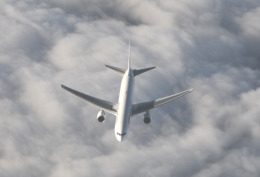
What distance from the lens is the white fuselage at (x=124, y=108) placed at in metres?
60.9

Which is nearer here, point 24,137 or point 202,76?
point 24,137

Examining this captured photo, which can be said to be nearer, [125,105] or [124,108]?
[124,108]

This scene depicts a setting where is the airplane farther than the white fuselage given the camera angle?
Yes

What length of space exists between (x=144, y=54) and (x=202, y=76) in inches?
1369

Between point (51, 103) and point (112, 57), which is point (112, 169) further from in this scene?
point (112, 57)

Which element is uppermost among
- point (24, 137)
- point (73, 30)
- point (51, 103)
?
point (73, 30)

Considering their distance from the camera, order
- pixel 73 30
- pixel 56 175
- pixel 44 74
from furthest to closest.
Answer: pixel 73 30 → pixel 44 74 → pixel 56 175

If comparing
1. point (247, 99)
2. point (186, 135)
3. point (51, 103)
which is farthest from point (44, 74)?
point (247, 99)

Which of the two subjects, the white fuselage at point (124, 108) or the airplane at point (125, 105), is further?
the airplane at point (125, 105)

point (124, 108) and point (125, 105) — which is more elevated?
point (125, 105)

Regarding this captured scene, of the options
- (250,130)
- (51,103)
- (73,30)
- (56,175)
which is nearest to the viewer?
(56,175)

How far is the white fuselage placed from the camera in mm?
60875

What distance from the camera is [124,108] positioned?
64.3m

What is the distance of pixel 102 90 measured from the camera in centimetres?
13112
